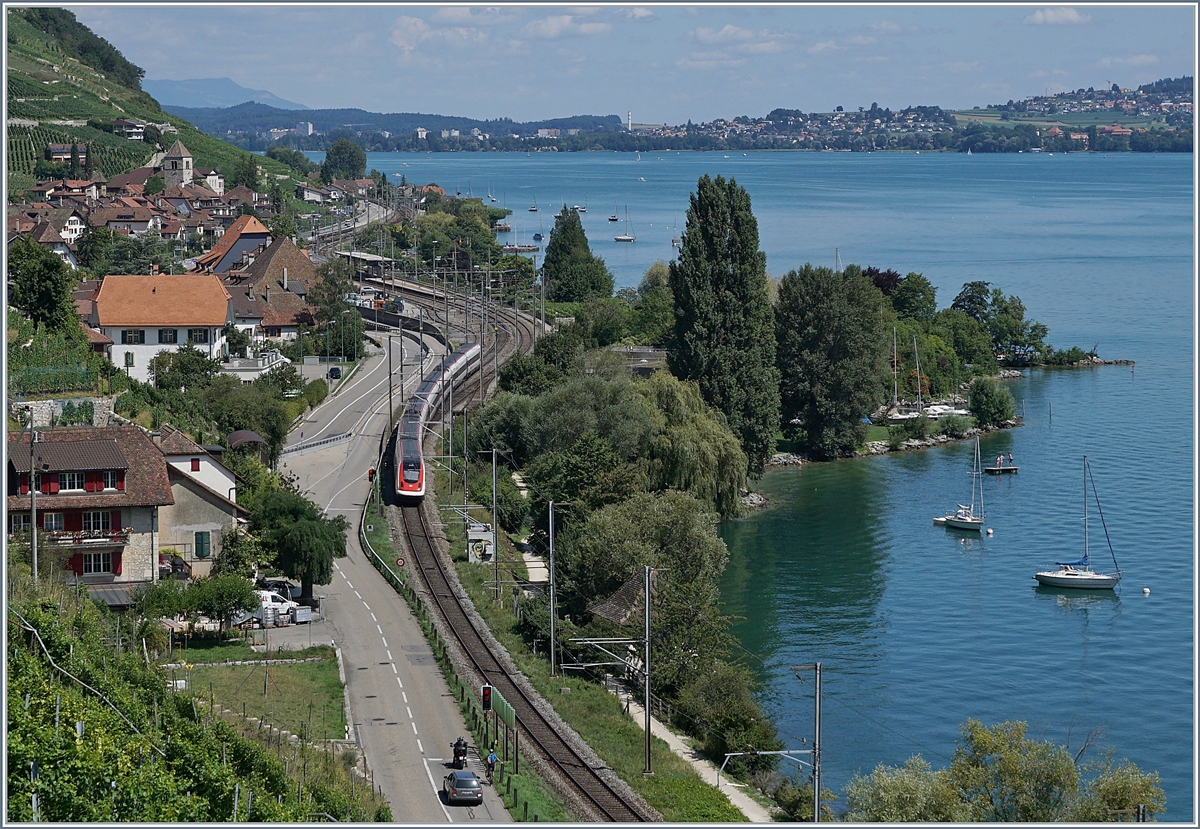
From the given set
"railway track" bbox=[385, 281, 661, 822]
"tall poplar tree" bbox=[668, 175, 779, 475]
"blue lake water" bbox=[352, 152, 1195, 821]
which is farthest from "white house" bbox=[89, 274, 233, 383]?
"blue lake water" bbox=[352, 152, 1195, 821]

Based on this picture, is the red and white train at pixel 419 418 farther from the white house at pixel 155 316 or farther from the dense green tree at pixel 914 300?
the dense green tree at pixel 914 300

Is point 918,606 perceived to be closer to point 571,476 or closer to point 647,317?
point 571,476

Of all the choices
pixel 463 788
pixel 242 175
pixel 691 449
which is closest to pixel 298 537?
pixel 463 788

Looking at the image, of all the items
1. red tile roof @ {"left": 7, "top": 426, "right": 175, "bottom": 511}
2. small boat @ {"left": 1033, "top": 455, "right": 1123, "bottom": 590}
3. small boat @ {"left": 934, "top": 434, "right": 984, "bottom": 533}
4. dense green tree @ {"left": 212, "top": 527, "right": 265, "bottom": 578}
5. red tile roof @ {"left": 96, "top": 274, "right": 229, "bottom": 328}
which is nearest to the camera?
red tile roof @ {"left": 7, "top": 426, "right": 175, "bottom": 511}

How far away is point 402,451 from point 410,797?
29739 millimetres

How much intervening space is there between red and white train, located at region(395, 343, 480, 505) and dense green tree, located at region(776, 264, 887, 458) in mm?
18310

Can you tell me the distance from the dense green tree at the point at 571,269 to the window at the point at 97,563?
7119 centimetres

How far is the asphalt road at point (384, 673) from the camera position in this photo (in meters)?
29.7

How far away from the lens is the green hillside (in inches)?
5758

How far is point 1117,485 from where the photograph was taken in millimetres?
68875

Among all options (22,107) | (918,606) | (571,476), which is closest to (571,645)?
(571,476)

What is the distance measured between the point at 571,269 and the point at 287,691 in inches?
3175

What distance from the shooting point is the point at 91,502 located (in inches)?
1597

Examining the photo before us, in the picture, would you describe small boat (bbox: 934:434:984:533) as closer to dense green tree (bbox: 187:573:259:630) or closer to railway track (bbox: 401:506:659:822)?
railway track (bbox: 401:506:659:822)
